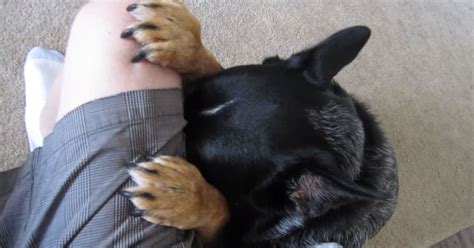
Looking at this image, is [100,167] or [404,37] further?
[404,37]

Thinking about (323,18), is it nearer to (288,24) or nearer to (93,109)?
(288,24)

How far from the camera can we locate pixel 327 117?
0.99m

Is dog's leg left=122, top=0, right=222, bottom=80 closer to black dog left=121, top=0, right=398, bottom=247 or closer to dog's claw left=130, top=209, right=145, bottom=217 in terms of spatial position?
black dog left=121, top=0, right=398, bottom=247

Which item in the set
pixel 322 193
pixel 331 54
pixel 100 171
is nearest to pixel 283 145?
pixel 322 193

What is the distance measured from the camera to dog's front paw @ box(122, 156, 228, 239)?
0.81 m

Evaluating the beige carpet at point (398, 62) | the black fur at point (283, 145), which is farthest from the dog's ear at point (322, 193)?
the beige carpet at point (398, 62)

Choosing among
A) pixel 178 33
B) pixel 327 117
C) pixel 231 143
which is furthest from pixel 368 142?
pixel 178 33

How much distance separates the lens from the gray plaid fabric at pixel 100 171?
2.56 feet

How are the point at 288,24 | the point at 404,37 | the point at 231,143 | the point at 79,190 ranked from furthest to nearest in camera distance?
1. the point at 404,37
2. the point at 288,24
3. the point at 231,143
4. the point at 79,190

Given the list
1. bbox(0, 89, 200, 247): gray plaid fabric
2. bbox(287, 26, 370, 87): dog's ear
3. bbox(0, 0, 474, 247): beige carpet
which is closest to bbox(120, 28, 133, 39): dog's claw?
bbox(0, 89, 200, 247): gray plaid fabric

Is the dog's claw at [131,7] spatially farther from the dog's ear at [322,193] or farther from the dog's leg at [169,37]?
the dog's ear at [322,193]

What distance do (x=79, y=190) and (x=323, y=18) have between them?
1.54 m

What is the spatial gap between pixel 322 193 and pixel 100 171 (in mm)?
411

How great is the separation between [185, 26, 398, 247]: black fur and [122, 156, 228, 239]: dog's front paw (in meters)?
0.09
